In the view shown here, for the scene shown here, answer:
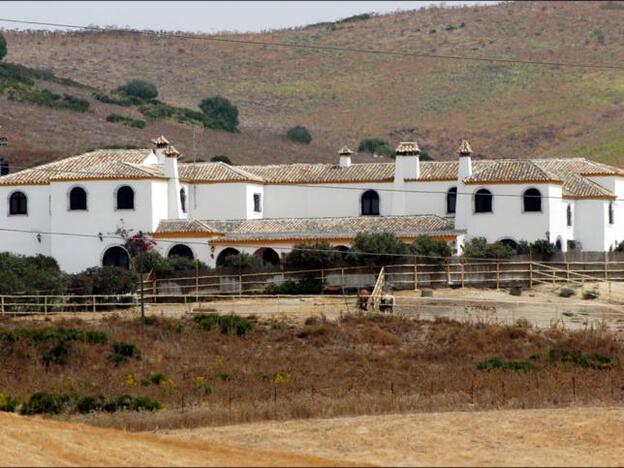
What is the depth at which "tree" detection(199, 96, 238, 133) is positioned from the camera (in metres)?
139

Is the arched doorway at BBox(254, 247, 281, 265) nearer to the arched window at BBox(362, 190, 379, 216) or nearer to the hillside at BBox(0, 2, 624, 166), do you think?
the arched window at BBox(362, 190, 379, 216)

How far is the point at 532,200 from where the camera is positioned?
7294cm

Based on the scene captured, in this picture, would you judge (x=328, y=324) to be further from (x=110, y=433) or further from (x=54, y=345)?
(x=110, y=433)

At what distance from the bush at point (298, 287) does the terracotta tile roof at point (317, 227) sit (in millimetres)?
4128

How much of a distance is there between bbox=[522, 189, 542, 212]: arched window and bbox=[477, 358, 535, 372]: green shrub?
19548 mm

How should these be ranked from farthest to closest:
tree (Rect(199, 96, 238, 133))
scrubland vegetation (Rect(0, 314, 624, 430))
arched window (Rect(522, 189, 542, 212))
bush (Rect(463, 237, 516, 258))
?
tree (Rect(199, 96, 238, 133))
arched window (Rect(522, 189, 542, 212))
bush (Rect(463, 237, 516, 258))
scrubland vegetation (Rect(0, 314, 624, 430))

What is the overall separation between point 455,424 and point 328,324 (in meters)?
23.8

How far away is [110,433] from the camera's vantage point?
116ft

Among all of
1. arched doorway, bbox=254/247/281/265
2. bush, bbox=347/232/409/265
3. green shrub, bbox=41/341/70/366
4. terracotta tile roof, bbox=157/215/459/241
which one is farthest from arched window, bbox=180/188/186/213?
green shrub, bbox=41/341/70/366

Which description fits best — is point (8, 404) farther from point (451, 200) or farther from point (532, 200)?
point (451, 200)

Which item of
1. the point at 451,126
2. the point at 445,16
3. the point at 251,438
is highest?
the point at 445,16

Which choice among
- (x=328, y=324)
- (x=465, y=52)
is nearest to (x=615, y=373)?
(x=328, y=324)

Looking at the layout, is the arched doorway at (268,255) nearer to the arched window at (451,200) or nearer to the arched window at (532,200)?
the arched window at (451,200)

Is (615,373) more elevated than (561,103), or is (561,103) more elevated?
(561,103)
